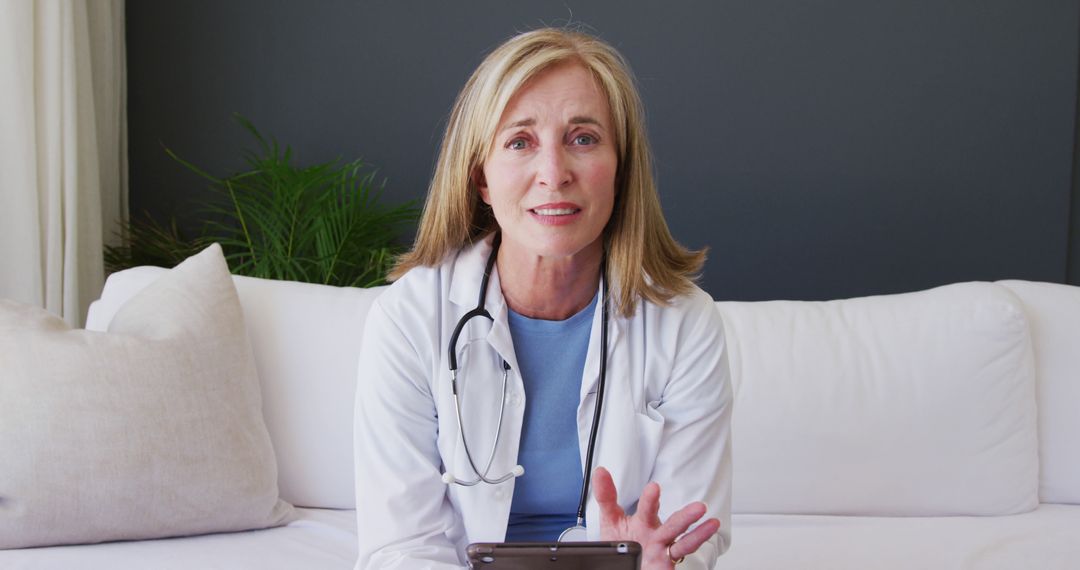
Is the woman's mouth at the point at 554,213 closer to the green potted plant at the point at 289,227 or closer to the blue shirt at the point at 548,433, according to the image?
the blue shirt at the point at 548,433

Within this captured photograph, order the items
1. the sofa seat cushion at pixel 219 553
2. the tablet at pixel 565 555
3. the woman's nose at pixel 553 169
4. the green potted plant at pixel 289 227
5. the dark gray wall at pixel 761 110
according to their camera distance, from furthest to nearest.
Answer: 1. the dark gray wall at pixel 761 110
2. the green potted plant at pixel 289 227
3. the sofa seat cushion at pixel 219 553
4. the woman's nose at pixel 553 169
5. the tablet at pixel 565 555

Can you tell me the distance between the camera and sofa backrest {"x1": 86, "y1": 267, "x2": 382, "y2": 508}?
2.33m

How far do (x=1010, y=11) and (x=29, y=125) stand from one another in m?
2.63

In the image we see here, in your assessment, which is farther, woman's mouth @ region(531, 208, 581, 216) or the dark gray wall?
the dark gray wall

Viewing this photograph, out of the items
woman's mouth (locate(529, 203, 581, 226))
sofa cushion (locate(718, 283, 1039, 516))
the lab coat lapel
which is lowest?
sofa cushion (locate(718, 283, 1039, 516))

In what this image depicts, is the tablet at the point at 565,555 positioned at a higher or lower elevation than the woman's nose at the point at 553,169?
lower

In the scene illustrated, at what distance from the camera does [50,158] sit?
277cm

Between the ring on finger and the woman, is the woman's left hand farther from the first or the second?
the woman

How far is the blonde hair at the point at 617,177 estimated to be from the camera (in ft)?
5.40

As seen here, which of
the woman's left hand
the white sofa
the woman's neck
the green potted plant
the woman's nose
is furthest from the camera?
the green potted plant

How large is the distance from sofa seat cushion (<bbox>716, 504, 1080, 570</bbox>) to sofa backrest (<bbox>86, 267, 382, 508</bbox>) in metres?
0.83

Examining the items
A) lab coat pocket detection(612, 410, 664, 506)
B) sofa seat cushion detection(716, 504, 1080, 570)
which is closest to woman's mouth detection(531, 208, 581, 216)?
lab coat pocket detection(612, 410, 664, 506)

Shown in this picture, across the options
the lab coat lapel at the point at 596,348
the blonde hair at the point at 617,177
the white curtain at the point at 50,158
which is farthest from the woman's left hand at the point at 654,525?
the white curtain at the point at 50,158

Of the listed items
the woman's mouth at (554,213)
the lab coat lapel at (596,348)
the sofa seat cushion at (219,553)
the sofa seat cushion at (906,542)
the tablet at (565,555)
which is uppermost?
the woman's mouth at (554,213)
